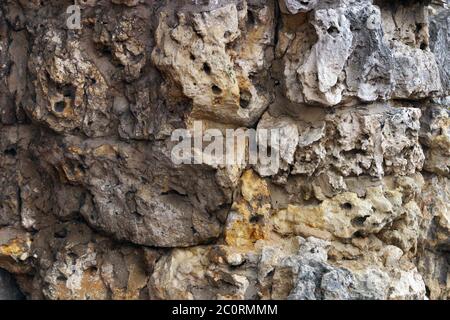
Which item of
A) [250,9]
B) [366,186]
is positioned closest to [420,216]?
[366,186]

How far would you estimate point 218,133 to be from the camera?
3.38 meters

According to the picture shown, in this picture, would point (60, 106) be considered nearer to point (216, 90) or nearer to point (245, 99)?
point (216, 90)

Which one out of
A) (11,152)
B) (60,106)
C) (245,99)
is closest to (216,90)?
(245,99)

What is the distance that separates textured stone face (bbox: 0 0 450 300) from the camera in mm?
3248

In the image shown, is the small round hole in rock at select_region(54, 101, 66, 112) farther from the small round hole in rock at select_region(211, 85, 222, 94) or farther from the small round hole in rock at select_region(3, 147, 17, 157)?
the small round hole in rock at select_region(211, 85, 222, 94)

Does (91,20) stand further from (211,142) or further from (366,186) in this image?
(366,186)

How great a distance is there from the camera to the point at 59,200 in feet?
11.9

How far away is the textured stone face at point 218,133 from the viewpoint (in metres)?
3.25

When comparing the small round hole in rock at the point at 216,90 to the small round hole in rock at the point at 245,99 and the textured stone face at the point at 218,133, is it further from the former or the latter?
the small round hole in rock at the point at 245,99

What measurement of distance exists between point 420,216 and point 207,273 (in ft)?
4.38

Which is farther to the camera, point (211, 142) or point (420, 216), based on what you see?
point (420, 216)

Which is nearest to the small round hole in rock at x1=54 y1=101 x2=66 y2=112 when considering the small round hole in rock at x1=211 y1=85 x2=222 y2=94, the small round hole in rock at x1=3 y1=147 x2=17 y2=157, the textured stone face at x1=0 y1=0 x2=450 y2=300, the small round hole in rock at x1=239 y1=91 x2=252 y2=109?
the textured stone face at x1=0 y1=0 x2=450 y2=300

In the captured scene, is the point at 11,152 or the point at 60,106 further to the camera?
the point at 11,152

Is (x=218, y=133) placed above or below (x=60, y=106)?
below
